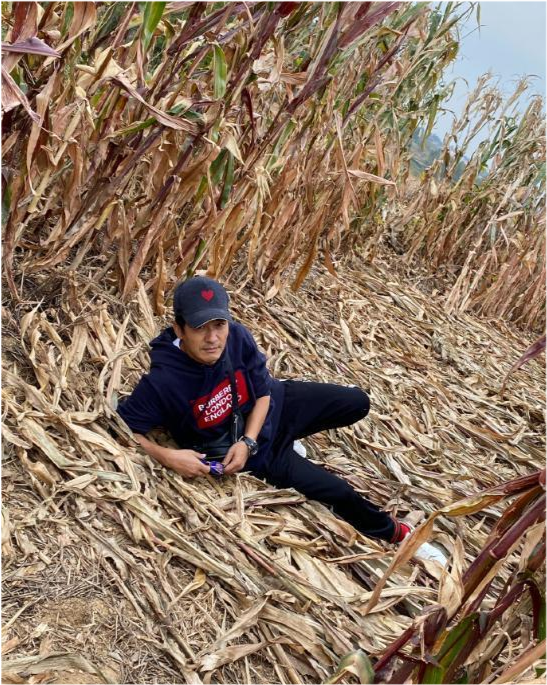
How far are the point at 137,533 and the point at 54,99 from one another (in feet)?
3.62

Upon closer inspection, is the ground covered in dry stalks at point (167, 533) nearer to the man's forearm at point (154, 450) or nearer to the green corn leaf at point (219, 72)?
the man's forearm at point (154, 450)

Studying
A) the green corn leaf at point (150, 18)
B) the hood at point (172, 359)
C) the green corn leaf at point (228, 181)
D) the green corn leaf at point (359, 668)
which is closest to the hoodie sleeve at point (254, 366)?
the hood at point (172, 359)

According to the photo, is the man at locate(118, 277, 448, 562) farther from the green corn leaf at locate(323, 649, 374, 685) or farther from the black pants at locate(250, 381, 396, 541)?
the green corn leaf at locate(323, 649, 374, 685)

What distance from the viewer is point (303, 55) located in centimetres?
301

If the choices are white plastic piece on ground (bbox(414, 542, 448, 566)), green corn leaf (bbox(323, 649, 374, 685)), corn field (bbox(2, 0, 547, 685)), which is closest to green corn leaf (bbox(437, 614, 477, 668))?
corn field (bbox(2, 0, 547, 685))

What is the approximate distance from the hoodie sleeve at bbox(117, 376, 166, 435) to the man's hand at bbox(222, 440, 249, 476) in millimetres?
225

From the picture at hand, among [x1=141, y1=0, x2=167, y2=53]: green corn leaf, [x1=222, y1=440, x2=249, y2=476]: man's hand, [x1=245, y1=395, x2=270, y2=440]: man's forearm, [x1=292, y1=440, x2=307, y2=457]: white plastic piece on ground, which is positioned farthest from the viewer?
[x1=292, y1=440, x2=307, y2=457]: white plastic piece on ground


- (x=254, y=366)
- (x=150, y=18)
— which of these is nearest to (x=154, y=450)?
(x=254, y=366)

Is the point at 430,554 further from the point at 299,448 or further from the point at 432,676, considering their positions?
the point at 432,676

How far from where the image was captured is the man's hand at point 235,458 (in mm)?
2033

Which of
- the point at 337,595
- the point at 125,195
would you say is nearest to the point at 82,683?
the point at 337,595

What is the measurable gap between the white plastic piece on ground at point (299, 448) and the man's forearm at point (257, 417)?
24 cm

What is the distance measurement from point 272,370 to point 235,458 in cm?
67

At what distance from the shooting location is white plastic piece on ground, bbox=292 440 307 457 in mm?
2395
